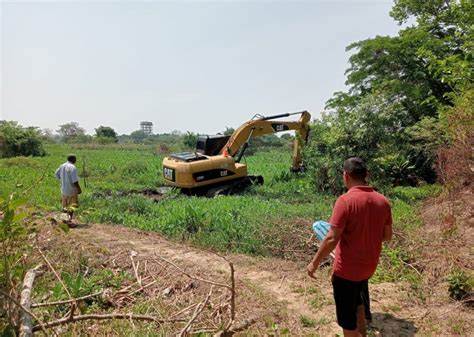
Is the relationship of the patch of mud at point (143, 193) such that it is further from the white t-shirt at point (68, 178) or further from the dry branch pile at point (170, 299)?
the dry branch pile at point (170, 299)

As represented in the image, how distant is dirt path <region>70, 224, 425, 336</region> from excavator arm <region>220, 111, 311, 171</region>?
599cm

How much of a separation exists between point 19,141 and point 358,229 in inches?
1176

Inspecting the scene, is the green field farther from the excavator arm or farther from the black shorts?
the black shorts

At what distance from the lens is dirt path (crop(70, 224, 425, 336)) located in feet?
14.0

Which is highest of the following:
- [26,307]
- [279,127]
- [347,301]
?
[279,127]

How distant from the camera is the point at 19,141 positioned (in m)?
28.0

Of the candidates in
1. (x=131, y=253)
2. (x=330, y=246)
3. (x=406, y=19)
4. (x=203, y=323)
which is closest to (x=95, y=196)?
(x=131, y=253)

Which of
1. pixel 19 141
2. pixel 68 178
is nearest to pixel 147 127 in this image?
pixel 19 141

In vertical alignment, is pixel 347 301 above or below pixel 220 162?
below

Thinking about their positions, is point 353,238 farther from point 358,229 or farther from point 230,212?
point 230,212

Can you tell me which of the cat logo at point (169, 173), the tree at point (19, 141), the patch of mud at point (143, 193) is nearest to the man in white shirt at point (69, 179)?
the patch of mud at point (143, 193)

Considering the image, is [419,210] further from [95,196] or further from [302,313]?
[95,196]

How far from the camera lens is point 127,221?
8805 mm

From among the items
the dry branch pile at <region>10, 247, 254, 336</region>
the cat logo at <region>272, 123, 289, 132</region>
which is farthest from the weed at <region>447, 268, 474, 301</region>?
the cat logo at <region>272, 123, 289, 132</region>
